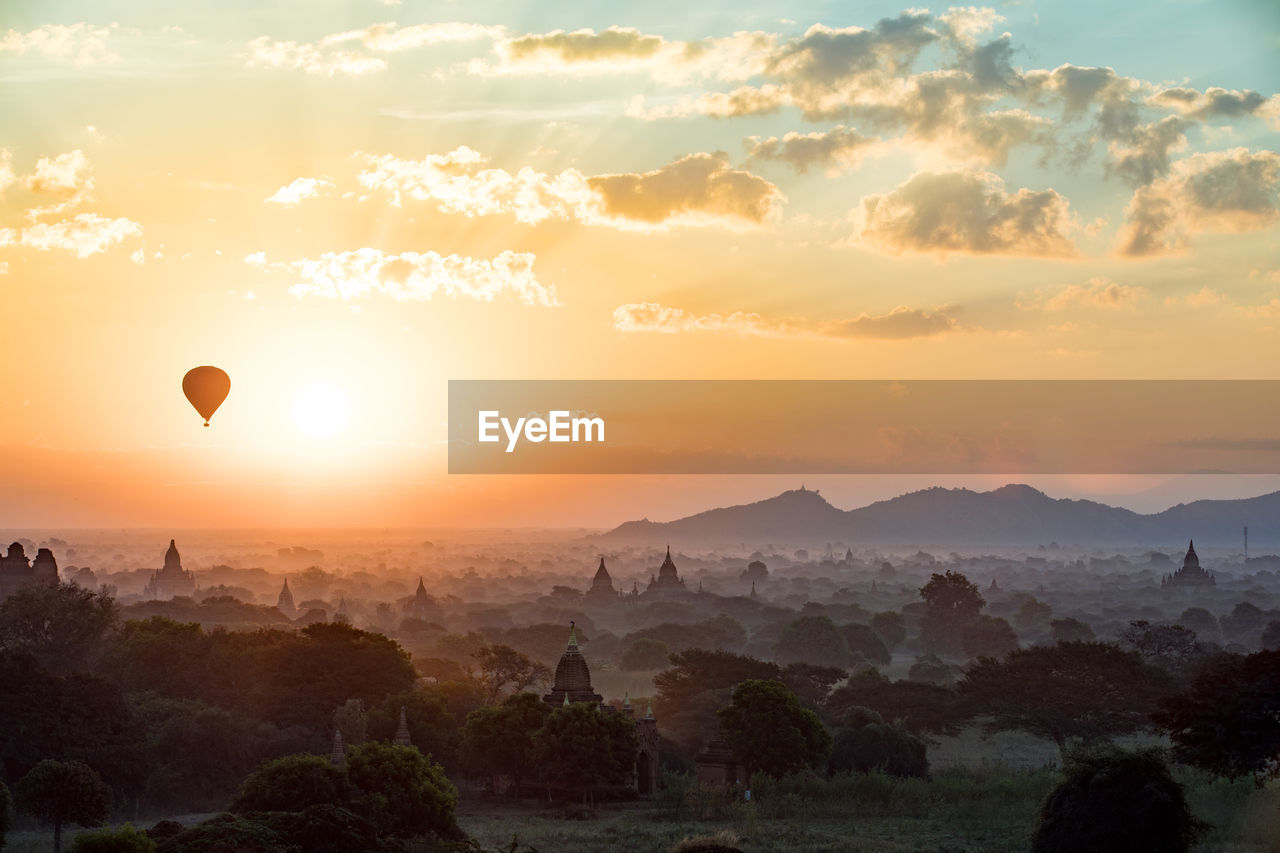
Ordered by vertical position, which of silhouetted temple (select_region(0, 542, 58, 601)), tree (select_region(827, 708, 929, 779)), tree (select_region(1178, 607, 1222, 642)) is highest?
silhouetted temple (select_region(0, 542, 58, 601))

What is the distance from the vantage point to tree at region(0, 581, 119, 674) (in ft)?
249

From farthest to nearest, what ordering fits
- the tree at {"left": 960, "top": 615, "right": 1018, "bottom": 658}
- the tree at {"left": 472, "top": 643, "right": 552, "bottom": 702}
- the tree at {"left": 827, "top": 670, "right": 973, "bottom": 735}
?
the tree at {"left": 960, "top": 615, "right": 1018, "bottom": 658}, the tree at {"left": 472, "top": 643, "right": 552, "bottom": 702}, the tree at {"left": 827, "top": 670, "right": 973, "bottom": 735}

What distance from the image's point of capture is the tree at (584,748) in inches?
1978

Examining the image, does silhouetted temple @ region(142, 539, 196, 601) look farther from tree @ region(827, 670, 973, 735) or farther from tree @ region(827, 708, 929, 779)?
tree @ region(827, 708, 929, 779)

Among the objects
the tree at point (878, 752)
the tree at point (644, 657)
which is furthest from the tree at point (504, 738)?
the tree at point (644, 657)

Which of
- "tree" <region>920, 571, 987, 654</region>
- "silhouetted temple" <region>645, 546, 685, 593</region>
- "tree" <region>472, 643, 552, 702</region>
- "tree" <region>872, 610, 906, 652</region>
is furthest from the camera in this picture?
"silhouetted temple" <region>645, 546, 685, 593</region>

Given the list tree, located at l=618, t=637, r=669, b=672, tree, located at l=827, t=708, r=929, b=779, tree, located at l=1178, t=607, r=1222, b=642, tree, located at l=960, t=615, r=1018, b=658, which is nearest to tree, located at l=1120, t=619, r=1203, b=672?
tree, located at l=960, t=615, r=1018, b=658

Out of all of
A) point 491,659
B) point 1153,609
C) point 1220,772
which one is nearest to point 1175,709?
point 1220,772

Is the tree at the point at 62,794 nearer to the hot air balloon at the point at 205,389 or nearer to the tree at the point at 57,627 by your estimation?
the hot air balloon at the point at 205,389

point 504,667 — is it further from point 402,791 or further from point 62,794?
point 62,794

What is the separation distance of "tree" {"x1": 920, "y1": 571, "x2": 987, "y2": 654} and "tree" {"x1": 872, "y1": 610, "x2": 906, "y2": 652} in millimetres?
3318

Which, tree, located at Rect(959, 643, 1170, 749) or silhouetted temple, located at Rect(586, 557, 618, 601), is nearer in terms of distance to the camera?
tree, located at Rect(959, 643, 1170, 749)

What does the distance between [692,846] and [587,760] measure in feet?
48.0

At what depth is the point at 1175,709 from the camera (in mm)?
39062
